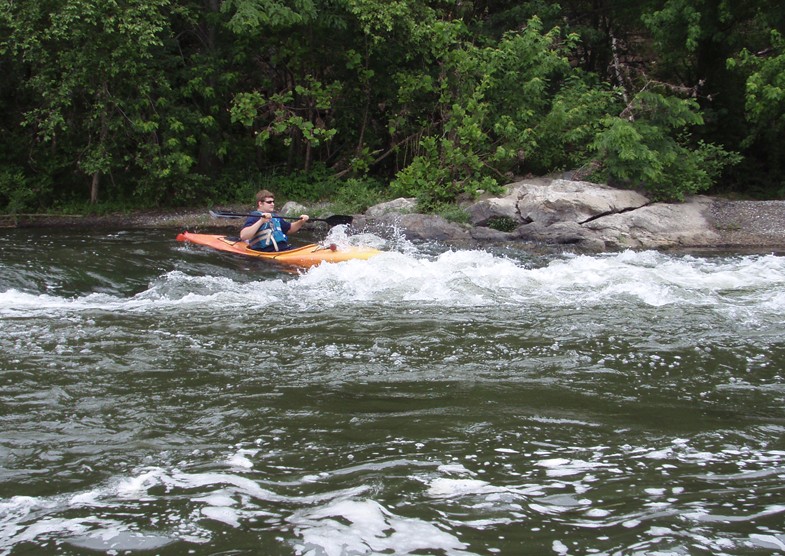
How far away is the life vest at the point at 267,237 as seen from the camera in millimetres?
9016

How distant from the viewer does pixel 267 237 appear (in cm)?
902

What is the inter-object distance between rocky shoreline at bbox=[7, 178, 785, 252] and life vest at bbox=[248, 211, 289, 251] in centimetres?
249

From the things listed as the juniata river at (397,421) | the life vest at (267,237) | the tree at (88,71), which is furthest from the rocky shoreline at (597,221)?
the tree at (88,71)

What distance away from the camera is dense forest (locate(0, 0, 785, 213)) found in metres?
11.8

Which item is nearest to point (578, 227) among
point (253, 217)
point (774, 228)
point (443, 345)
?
point (774, 228)

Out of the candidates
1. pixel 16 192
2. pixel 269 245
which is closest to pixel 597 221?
pixel 269 245

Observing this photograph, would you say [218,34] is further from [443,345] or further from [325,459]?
[325,459]

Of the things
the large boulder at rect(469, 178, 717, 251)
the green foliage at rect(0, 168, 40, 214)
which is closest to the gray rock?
the large boulder at rect(469, 178, 717, 251)

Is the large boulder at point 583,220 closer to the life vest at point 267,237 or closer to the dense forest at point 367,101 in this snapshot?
the dense forest at point 367,101

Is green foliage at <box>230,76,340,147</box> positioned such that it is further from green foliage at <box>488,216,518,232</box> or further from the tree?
green foliage at <box>488,216,518,232</box>

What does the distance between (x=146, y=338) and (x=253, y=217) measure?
4072 mm

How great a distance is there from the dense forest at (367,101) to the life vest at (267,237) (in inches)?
141

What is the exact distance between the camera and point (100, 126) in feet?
Answer: 43.2

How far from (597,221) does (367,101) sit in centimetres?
597
